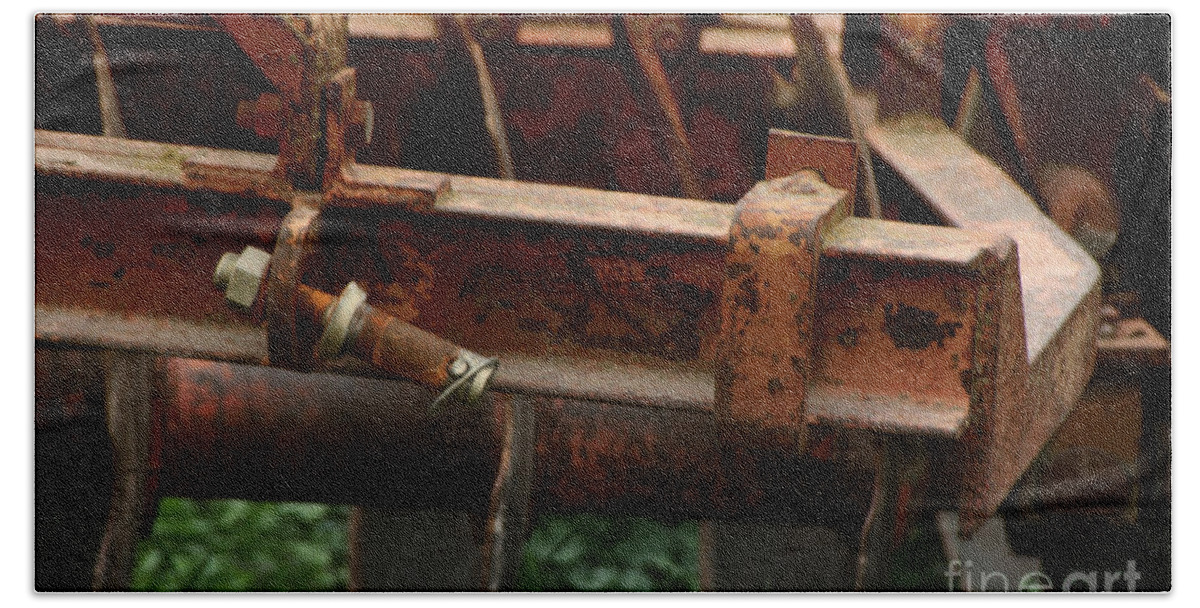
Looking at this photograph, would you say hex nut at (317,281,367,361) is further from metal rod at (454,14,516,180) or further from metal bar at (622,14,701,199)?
metal bar at (622,14,701,199)

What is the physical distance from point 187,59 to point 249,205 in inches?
12.5

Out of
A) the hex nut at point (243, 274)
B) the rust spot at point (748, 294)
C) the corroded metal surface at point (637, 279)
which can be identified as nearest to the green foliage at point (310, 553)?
the corroded metal surface at point (637, 279)

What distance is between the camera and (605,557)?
9.44 ft

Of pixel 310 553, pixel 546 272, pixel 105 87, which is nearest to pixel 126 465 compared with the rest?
pixel 310 553

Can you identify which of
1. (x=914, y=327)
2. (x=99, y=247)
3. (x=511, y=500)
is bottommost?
(x=511, y=500)

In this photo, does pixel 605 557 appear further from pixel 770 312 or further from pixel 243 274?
pixel 243 274

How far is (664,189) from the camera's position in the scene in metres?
2.75

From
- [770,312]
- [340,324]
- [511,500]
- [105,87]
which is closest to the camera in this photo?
[770,312]

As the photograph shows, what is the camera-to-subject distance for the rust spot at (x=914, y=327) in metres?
2.49

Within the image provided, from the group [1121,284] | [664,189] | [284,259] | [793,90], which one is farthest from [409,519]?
[1121,284]

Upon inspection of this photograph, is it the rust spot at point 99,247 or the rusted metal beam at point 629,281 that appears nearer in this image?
the rusted metal beam at point 629,281
